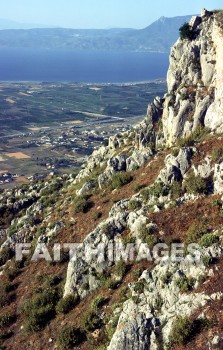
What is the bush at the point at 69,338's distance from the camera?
30625 mm

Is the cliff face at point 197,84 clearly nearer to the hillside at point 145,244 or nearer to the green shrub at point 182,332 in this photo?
the hillside at point 145,244

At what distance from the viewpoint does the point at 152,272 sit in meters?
31.4

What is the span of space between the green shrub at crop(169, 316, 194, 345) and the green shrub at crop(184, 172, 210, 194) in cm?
1385

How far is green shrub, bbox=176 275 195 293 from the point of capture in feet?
92.7

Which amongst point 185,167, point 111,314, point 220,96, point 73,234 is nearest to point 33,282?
point 73,234

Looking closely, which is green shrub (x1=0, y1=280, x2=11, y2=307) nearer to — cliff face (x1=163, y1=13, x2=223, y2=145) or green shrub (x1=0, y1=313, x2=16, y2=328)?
green shrub (x1=0, y1=313, x2=16, y2=328)

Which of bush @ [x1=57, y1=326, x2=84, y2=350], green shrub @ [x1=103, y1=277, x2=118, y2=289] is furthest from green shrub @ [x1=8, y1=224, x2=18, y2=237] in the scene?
bush @ [x1=57, y1=326, x2=84, y2=350]

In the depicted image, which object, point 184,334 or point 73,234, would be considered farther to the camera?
point 73,234

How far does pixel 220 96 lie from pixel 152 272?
2577 centimetres

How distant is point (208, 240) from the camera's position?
30.5 metres

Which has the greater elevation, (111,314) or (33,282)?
(111,314)

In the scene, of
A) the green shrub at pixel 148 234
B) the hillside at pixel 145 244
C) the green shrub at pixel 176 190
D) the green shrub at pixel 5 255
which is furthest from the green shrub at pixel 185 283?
the green shrub at pixel 5 255

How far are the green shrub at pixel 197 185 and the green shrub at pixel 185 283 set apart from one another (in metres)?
10.1

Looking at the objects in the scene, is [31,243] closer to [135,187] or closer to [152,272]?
[135,187]
